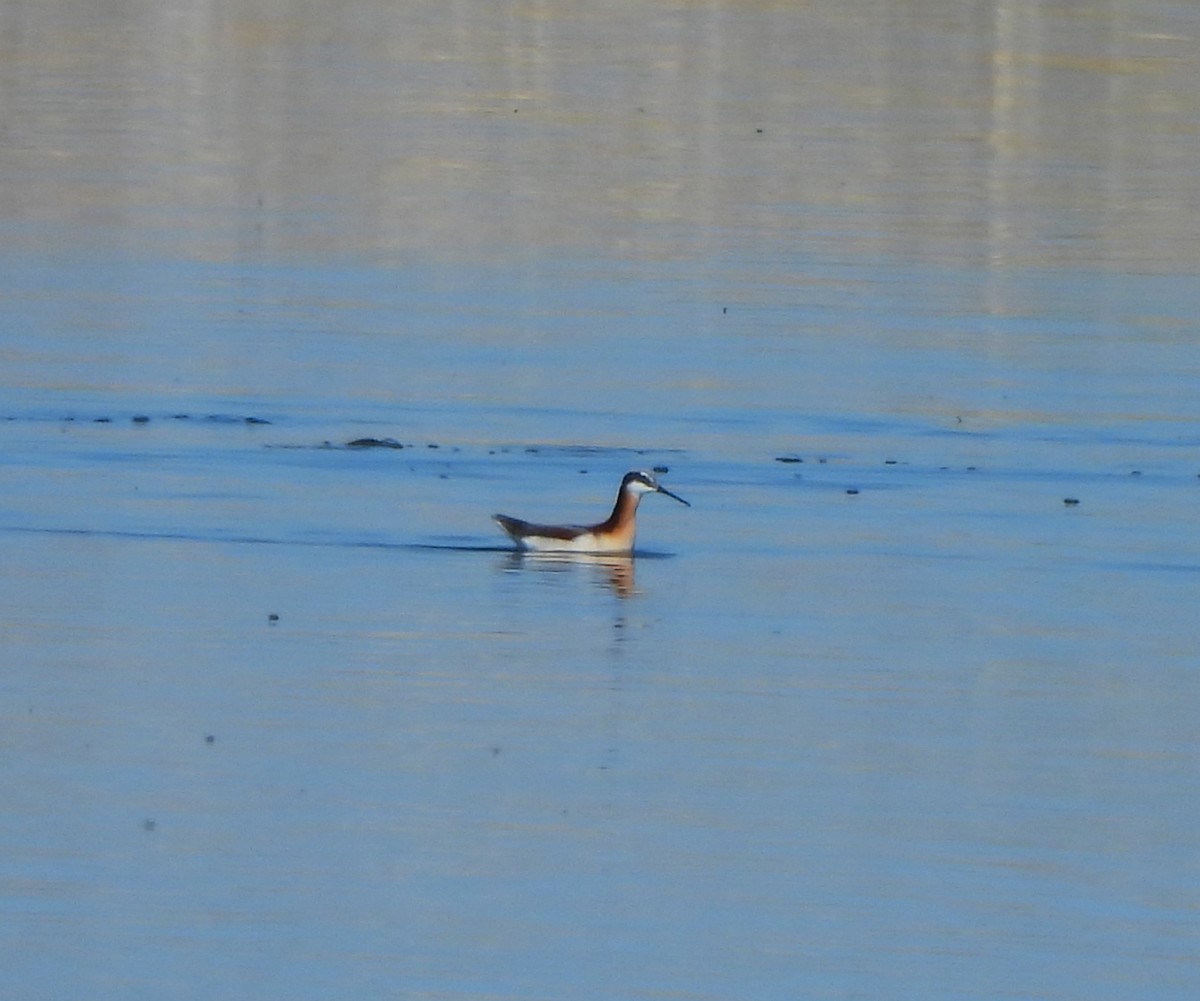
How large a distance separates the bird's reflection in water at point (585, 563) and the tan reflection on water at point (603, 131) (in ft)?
35.8

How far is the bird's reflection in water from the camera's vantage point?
15.3 m

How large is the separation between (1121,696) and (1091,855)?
7.71 ft

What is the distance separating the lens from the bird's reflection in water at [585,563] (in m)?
15.3

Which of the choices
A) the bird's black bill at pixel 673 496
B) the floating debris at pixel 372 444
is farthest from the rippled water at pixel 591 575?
the bird's black bill at pixel 673 496

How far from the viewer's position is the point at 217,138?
36.6 m

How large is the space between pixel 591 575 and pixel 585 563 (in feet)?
1.04

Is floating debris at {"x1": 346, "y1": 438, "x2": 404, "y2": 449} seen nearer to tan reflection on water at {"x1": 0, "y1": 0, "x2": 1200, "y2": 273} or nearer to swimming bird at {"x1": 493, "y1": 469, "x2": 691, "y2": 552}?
swimming bird at {"x1": 493, "y1": 469, "x2": 691, "y2": 552}

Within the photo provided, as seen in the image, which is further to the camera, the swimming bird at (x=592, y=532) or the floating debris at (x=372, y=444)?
the floating debris at (x=372, y=444)

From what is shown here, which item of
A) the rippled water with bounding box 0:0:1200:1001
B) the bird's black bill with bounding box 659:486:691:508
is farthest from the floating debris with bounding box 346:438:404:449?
the bird's black bill with bounding box 659:486:691:508

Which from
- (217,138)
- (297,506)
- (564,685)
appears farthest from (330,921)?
(217,138)

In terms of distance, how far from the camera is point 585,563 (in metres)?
15.7

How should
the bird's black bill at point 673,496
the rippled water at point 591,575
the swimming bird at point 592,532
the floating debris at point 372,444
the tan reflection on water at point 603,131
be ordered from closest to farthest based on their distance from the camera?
the rippled water at point 591,575 → the swimming bird at point 592,532 → the bird's black bill at point 673,496 → the floating debris at point 372,444 → the tan reflection on water at point 603,131

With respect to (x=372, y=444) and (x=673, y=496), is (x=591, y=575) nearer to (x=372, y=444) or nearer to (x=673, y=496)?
(x=673, y=496)

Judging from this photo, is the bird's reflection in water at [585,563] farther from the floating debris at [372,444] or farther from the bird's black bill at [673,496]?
the floating debris at [372,444]
